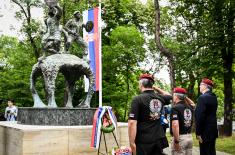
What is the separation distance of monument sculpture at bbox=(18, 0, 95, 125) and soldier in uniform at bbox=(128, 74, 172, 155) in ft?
11.5

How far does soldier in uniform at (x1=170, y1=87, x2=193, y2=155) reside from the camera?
843 cm

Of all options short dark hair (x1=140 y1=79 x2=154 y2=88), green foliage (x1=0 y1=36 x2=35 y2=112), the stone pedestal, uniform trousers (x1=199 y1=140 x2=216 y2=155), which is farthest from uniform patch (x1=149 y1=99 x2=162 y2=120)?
green foliage (x1=0 y1=36 x2=35 y2=112)

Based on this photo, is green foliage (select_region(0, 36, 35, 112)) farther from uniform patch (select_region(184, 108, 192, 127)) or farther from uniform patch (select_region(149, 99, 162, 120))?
uniform patch (select_region(149, 99, 162, 120))

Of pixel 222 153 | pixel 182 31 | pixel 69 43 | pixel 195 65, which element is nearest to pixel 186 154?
pixel 69 43

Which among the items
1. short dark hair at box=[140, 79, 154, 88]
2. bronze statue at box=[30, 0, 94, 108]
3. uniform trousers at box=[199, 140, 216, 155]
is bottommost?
uniform trousers at box=[199, 140, 216, 155]

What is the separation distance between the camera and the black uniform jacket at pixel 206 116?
884cm

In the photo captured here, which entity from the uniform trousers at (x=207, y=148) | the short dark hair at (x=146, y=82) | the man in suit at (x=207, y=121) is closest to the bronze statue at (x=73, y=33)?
the man in suit at (x=207, y=121)

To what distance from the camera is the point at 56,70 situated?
10.3m

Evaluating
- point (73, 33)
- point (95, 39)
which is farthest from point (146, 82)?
point (95, 39)

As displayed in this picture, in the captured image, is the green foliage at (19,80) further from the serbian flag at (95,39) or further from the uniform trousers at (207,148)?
the uniform trousers at (207,148)

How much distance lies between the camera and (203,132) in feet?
29.6

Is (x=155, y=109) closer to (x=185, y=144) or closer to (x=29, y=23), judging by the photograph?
(x=185, y=144)

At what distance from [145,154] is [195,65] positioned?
16.9 metres

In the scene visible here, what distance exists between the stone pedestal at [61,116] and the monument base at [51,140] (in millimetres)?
387
